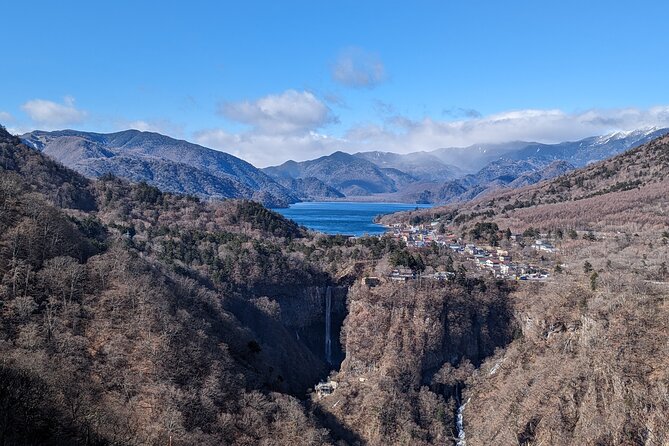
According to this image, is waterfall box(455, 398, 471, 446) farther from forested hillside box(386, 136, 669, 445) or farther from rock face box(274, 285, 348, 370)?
rock face box(274, 285, 348, 370)

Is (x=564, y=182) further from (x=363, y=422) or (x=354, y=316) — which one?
(x=363, y=422)

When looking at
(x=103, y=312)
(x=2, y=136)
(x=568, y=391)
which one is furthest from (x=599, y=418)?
(x=2, y=136)

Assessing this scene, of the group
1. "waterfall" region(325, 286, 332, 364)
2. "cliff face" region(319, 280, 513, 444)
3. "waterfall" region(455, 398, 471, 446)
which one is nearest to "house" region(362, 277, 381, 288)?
"cliff face" region(319, 280, 513, 444)

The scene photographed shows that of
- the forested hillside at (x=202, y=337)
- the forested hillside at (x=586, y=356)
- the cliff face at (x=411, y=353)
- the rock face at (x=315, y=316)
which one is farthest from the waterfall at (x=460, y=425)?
the rock face at (x=315, y=316)

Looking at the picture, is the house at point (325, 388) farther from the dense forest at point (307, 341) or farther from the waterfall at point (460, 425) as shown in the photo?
the waterfall at point (460, 425)

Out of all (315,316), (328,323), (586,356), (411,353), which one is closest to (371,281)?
(328,323)

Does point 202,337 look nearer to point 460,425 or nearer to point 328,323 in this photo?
point 460,425

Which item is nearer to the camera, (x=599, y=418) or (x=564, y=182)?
(x=599, y=418)

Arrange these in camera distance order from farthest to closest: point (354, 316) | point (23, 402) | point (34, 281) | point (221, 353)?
1. point (354, 316)
2. point (221, 353)
3. point (34, 281)
4. point (23, 402)
